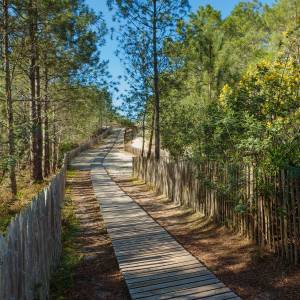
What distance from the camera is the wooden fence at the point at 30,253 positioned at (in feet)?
11.0

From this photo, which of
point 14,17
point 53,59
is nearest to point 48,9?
point 14,17

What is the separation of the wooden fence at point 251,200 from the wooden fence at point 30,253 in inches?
141

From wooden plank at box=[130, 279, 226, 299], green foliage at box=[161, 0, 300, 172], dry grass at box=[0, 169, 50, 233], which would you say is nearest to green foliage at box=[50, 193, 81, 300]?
wooden plank at box=[130, 279, 226, 299]

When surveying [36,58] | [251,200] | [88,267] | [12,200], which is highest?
[36,58]

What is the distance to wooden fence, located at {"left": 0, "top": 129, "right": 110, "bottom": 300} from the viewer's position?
336 centimetres

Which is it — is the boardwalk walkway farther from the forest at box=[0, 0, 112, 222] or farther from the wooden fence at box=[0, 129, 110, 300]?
the forest at box=[0, 0, 112, 222]

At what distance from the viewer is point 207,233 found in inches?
319

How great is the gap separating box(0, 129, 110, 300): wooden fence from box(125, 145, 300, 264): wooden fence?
3.57 meters

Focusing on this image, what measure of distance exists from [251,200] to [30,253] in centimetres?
441

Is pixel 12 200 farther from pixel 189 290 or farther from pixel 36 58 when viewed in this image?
pixel 189 290

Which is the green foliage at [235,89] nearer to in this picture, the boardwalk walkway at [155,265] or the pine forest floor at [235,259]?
the pine forest floor at [235,259]

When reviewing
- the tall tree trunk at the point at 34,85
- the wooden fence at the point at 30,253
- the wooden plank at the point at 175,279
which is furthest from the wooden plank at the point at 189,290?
the tall tree trunk at the point at 34,85

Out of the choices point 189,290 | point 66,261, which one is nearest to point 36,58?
point 66,261

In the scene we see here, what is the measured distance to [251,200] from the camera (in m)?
6.93
